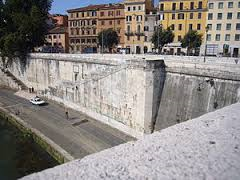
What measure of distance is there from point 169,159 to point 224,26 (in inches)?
1605

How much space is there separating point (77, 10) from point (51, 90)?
32079 millimetres

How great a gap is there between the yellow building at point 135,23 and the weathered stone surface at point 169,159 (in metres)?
42.8

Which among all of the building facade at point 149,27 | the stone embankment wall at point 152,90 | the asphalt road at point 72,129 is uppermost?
the building facade at point 149,27

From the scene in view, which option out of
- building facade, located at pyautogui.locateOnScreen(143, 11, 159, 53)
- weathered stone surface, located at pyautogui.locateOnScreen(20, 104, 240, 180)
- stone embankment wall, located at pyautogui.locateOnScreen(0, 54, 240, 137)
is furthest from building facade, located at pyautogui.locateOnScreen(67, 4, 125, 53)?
weathered stone surface, located at pyautogui.locateOnScreen(20, 104, 240, 180)

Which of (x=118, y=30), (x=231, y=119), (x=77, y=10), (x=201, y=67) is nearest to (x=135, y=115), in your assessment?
(x=201, y=67)

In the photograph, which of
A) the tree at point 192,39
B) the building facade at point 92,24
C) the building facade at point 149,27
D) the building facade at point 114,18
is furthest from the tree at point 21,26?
the tree at point 192,39

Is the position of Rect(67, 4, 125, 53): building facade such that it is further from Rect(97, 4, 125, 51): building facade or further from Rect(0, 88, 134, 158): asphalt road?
Rect(0, 88, 134, 158): asphalt road

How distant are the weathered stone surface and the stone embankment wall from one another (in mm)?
8516

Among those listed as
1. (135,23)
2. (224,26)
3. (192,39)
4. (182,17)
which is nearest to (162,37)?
(192,39)

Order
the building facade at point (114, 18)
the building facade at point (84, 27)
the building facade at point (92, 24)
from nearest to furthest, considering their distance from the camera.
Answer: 1. the building facade at point (114, 18)
2. the building facade at point (92, 24)
3. the building facade at point (84, 27)

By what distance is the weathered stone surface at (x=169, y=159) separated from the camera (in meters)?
3.35

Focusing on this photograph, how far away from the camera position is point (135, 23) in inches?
1861

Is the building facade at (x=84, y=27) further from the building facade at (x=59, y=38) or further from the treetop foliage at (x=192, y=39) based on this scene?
the treetop foliage at (x=192, y=39)

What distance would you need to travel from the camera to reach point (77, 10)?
53.0 meters
